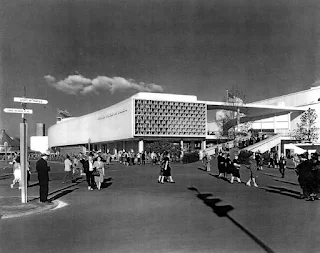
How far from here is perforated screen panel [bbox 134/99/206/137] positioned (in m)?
60.2

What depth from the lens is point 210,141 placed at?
2985 inches

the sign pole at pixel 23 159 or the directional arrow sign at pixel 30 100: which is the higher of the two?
the directional arrow sign at pixel 30 100

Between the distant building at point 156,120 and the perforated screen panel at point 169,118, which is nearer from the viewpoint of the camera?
the distant building at point 156,120

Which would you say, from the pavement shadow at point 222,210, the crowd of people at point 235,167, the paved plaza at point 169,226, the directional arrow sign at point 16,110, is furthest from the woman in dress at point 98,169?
the crowd of people at point 235,167

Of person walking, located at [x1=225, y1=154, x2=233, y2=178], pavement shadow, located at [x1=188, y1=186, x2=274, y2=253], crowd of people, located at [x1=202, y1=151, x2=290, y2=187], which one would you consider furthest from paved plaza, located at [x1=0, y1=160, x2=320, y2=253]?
person walking, located at [x1=225, y1=154, x2=233, y2=178]

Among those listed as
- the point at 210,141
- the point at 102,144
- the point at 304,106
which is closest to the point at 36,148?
the point at 102,144

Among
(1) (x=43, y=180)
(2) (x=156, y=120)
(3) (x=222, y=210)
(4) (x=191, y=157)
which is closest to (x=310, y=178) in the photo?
(3) (x=222, y=210)

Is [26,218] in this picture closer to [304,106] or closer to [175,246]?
[175,246]

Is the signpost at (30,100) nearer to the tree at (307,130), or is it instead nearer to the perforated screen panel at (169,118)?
the perforated screen panel at (169,118)

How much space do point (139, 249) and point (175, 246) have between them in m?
0.62

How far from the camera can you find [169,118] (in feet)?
206

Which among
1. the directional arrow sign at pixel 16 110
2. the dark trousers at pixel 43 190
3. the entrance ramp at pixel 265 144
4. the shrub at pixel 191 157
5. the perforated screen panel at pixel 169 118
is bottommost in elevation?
the shrub at pixel 191 157

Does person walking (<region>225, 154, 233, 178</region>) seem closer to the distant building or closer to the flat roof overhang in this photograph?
the distant building

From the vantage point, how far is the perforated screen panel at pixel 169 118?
6025cm
